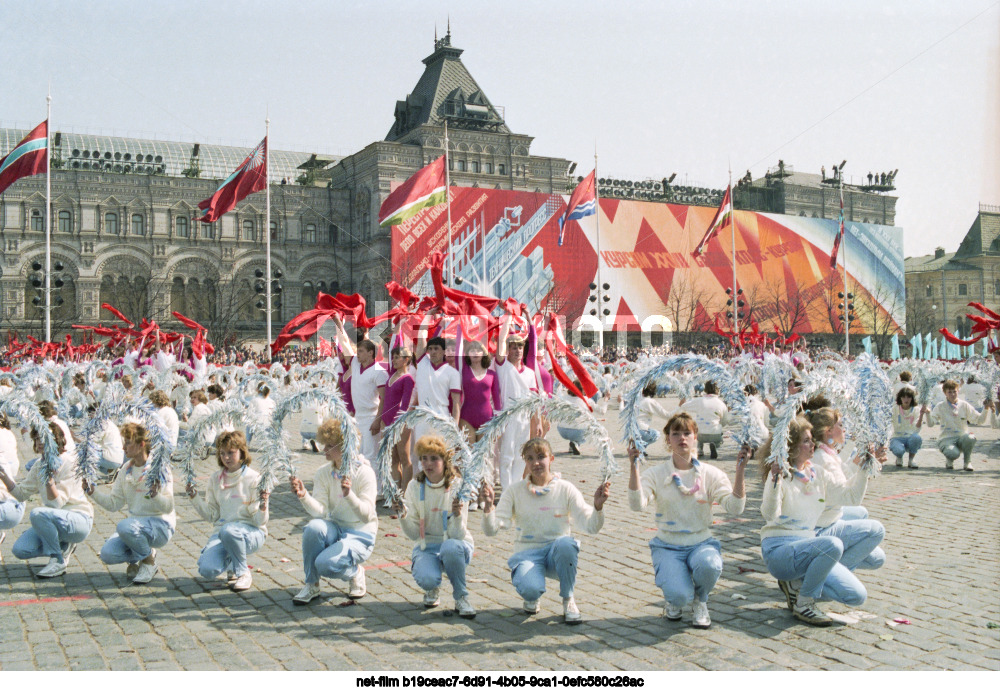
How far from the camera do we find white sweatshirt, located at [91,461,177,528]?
675 cm

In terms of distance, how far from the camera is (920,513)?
938 cm

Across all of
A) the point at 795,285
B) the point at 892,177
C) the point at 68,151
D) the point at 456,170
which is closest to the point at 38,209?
the point at 68,151

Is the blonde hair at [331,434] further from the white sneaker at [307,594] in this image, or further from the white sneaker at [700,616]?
the white sneaker at [700,616]

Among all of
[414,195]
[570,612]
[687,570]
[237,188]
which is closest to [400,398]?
[570,612]

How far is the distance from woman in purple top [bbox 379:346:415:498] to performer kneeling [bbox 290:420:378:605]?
98.5 inches

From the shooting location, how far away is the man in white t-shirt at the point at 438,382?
8.80 metres

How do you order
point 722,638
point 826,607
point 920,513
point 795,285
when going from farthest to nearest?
1. point 795,285
2. point 920,513
3. point 826,607
4. point 722,638

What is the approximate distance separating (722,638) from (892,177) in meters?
87.3

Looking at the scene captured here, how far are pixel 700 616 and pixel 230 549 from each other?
11.2 feet

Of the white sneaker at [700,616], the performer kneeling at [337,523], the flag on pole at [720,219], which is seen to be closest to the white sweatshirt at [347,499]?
the performer kneeling at [337,523]

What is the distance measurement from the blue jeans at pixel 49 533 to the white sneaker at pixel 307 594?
2.11m

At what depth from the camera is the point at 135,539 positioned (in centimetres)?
668

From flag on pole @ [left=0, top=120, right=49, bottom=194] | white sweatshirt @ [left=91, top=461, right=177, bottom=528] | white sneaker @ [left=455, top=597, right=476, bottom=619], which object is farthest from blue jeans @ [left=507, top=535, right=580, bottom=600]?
flag on pole @ [left=0, top=120, right=49, bottom=194]

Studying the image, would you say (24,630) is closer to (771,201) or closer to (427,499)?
(427,499)
